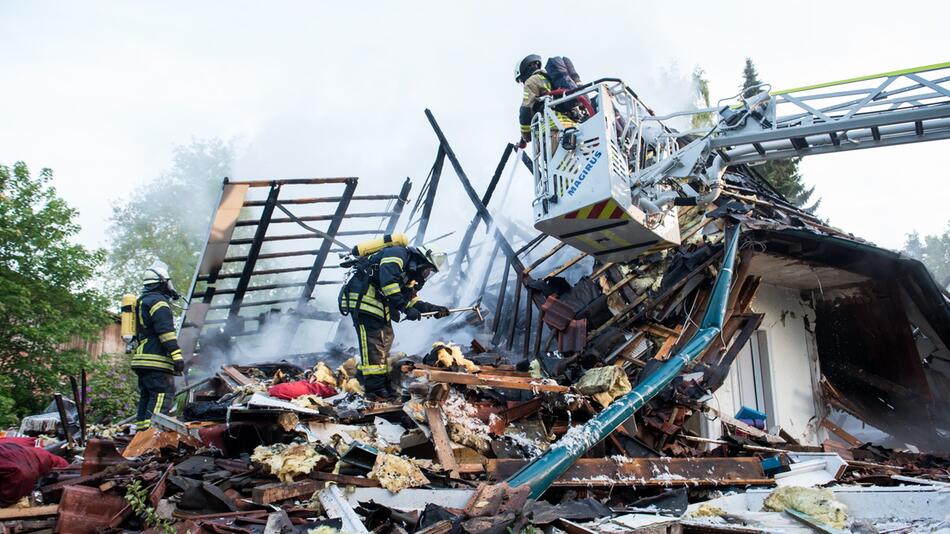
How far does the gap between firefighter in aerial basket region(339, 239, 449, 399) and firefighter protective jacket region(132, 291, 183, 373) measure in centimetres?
179

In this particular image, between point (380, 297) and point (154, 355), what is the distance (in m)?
2.41

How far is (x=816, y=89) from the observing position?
5.18 metres

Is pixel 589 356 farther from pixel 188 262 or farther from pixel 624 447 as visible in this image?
pixel 188 262

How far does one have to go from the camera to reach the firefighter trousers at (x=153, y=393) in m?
6.49

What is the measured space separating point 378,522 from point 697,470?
2.80 meters

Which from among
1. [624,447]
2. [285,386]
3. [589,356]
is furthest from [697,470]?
[285,386]

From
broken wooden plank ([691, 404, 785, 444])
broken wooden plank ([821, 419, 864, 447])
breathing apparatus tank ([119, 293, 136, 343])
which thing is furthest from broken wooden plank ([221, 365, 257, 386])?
broken wooden plank ([821, 419, 864, 447])

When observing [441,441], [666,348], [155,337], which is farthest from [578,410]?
[155,337]

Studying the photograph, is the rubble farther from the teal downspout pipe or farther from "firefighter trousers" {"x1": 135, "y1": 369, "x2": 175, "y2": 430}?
"firefighter trousers" {"x1": 135, "y1": 369, "x2": 175, "y2": 430}

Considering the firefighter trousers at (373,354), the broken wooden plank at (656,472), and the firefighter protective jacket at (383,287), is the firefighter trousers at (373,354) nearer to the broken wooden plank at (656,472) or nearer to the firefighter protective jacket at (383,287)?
the firefighter protective jacket at (383,287)

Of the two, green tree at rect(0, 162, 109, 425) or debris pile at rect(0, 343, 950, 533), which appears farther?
green tree at rect(0, 162, 109, 425)

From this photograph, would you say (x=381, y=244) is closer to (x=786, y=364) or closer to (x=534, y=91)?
(x=534, y=91)

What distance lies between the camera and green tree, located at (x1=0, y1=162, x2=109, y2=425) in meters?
9.41

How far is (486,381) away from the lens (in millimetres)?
5414
